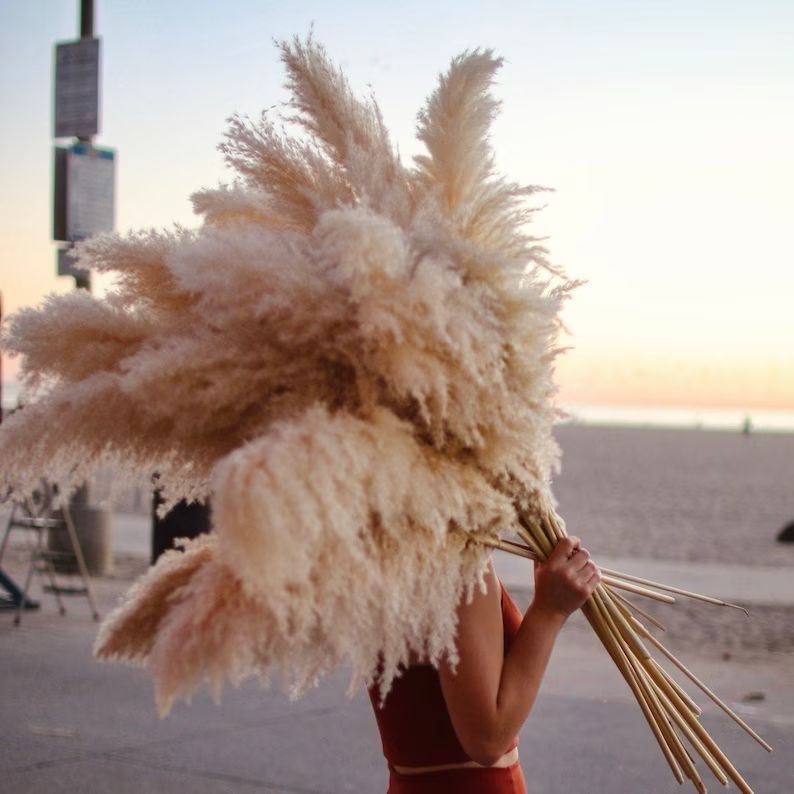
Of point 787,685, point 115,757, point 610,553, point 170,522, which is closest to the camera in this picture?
point 115,757

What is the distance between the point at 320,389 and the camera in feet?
5.63

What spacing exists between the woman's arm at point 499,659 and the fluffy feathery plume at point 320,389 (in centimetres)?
11

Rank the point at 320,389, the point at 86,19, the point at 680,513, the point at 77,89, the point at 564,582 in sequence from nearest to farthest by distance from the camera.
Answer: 1. the point at 320,389
2. the point at 564,582
3. the point at 77,89
4. the point at 86,19
5. the point at 680,513

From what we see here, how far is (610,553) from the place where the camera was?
46.8 ft

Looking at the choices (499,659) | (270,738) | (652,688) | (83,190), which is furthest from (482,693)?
(83,190)

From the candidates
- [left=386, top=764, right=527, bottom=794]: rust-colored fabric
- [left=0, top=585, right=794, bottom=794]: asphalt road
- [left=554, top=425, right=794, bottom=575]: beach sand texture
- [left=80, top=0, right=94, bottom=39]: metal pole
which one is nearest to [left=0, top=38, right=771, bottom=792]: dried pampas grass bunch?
[left=386, top=764, right=527, bottom=794]: rust-colored fabric

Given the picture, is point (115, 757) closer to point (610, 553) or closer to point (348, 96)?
point (348, 96)

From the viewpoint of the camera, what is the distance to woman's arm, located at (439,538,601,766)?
6.25 ft

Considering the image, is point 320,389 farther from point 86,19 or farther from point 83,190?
point 86,19

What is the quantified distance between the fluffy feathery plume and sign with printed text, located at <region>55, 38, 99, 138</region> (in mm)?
6699

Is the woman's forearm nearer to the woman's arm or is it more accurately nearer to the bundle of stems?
the woman's arm

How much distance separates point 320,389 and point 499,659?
0.60 m

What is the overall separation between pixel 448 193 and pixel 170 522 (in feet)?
15.2

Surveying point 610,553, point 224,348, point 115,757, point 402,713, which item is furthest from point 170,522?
point 610,553
